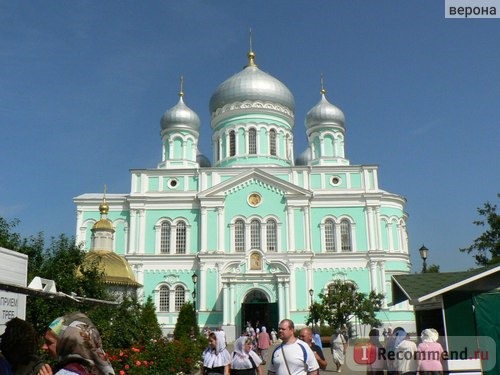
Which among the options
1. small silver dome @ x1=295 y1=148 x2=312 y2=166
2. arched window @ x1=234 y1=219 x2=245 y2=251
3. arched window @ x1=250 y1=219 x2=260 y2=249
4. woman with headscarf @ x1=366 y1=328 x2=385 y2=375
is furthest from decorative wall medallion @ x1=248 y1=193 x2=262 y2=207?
woman with headscarf @ x1=366 y1=328 x2=385 y2=375

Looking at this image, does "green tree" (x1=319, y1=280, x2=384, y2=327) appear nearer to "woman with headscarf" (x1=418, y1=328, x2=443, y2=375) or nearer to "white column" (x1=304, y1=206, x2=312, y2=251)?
"white column" (x1=304, y1=206, x2=312, y2=251)

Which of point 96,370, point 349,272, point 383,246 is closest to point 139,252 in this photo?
point 349,272

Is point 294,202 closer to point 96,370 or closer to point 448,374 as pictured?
point 448,374

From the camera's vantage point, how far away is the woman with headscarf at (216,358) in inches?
337

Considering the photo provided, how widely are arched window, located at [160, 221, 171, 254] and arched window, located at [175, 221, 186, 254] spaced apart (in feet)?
2.02

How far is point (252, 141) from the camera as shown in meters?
39.1

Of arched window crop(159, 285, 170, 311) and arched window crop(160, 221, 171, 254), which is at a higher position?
arched window crop(160, 221, 171, 254)

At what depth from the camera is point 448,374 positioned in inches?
311

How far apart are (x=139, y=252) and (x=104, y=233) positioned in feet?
20.9

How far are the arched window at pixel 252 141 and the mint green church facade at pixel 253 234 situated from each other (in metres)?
0.23

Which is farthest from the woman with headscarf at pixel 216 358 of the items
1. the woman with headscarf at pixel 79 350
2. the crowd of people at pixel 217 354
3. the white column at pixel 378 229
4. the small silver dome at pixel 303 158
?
the small silver dome at pixel 303 158

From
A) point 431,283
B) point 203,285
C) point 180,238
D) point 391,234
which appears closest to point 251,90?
point 180,238

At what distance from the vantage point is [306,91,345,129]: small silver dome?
40.5 m

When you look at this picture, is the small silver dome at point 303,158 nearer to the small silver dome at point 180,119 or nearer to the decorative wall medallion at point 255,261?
the small silver dome at point 180,119
